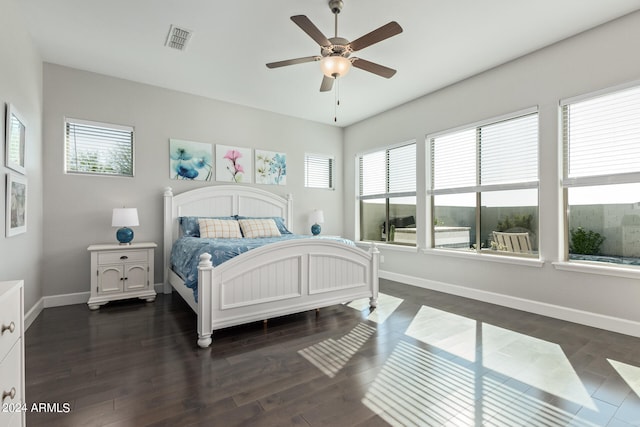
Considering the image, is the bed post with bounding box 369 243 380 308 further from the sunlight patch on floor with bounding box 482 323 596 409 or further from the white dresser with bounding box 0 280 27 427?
the white dresser with bounding box 0 280 27 427

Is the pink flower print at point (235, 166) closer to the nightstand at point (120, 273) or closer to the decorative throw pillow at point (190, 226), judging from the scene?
the decorative throw pillow at point (190, 226)

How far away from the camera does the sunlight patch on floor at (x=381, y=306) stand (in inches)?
132

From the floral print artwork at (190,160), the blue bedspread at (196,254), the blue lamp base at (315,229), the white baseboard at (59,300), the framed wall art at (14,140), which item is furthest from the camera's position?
the blue lamp base at (315,229)

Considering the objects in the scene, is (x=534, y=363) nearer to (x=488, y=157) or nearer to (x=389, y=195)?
(x=488, y=157)

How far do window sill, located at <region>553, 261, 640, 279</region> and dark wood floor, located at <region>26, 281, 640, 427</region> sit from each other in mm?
562

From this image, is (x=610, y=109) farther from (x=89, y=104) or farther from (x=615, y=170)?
(x=89, y=104)

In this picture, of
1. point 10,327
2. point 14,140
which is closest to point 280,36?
point 14,140

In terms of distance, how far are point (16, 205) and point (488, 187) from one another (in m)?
5.08

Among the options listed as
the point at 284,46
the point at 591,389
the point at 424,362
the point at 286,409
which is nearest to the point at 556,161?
the point at 591,389

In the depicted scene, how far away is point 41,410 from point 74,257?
2707 millimetres

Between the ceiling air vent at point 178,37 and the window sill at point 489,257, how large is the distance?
4.15 m

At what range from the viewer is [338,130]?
6.42m

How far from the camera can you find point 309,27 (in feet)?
7.57

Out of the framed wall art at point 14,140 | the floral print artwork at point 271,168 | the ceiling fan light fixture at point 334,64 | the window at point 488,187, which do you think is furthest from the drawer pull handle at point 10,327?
the window at point 488,187
